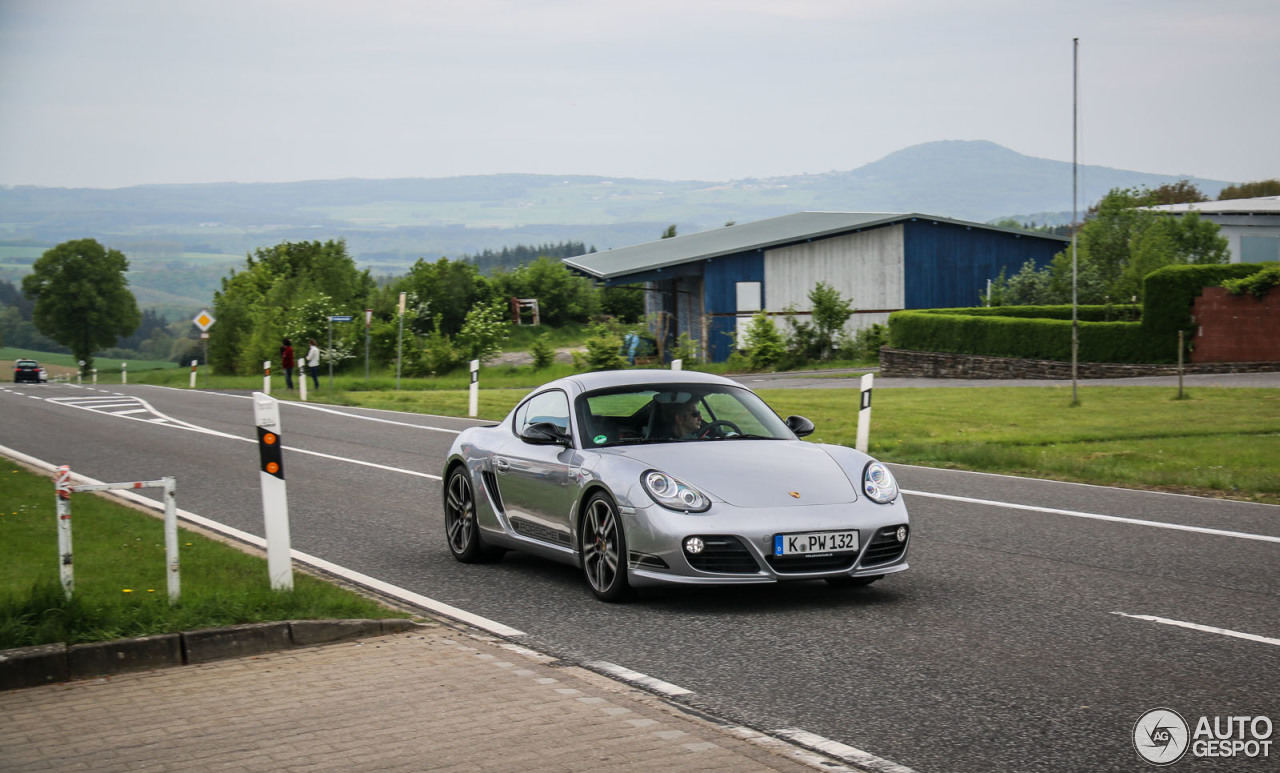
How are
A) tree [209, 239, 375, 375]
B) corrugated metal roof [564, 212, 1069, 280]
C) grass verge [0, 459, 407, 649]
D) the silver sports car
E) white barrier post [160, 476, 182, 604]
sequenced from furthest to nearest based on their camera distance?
tree [209, 239, 375, 375], corrugated metal roof [564, 212, 1069, 280], the silver sports car, white barrier post [160, 476, 182, 604], grass verge [0, 459, 407, 649]

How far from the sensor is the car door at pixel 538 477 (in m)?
8.67

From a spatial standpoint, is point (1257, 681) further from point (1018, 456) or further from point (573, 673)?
point (1018, 456)

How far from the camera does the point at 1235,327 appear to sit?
102 feet

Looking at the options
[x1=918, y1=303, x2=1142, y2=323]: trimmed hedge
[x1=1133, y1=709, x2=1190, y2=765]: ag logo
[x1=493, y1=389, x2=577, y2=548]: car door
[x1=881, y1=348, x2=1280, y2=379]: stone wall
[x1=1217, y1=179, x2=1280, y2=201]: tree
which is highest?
[x1=1217, y1=179, x2=1280, y2=201]: tree

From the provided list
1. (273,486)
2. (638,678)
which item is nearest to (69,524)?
(273,486)

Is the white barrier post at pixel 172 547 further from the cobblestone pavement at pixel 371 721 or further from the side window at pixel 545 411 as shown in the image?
the side window at pixel 545 411

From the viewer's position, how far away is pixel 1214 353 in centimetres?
3158

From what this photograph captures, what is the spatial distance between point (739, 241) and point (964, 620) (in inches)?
1885

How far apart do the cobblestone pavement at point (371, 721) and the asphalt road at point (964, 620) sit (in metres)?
0.42

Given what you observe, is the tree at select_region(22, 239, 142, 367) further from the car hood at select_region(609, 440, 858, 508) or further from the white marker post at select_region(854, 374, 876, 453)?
the car hood at select_region(609, 440, 858, 508)

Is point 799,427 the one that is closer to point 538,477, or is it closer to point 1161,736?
point 538,477

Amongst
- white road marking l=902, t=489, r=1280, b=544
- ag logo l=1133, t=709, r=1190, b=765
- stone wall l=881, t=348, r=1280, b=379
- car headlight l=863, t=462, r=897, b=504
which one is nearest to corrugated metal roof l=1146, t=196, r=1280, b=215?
stone wall l=881, t=348, r=1280, b=379

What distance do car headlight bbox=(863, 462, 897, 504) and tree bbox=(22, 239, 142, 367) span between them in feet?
455

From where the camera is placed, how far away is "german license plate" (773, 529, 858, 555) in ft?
24.7
